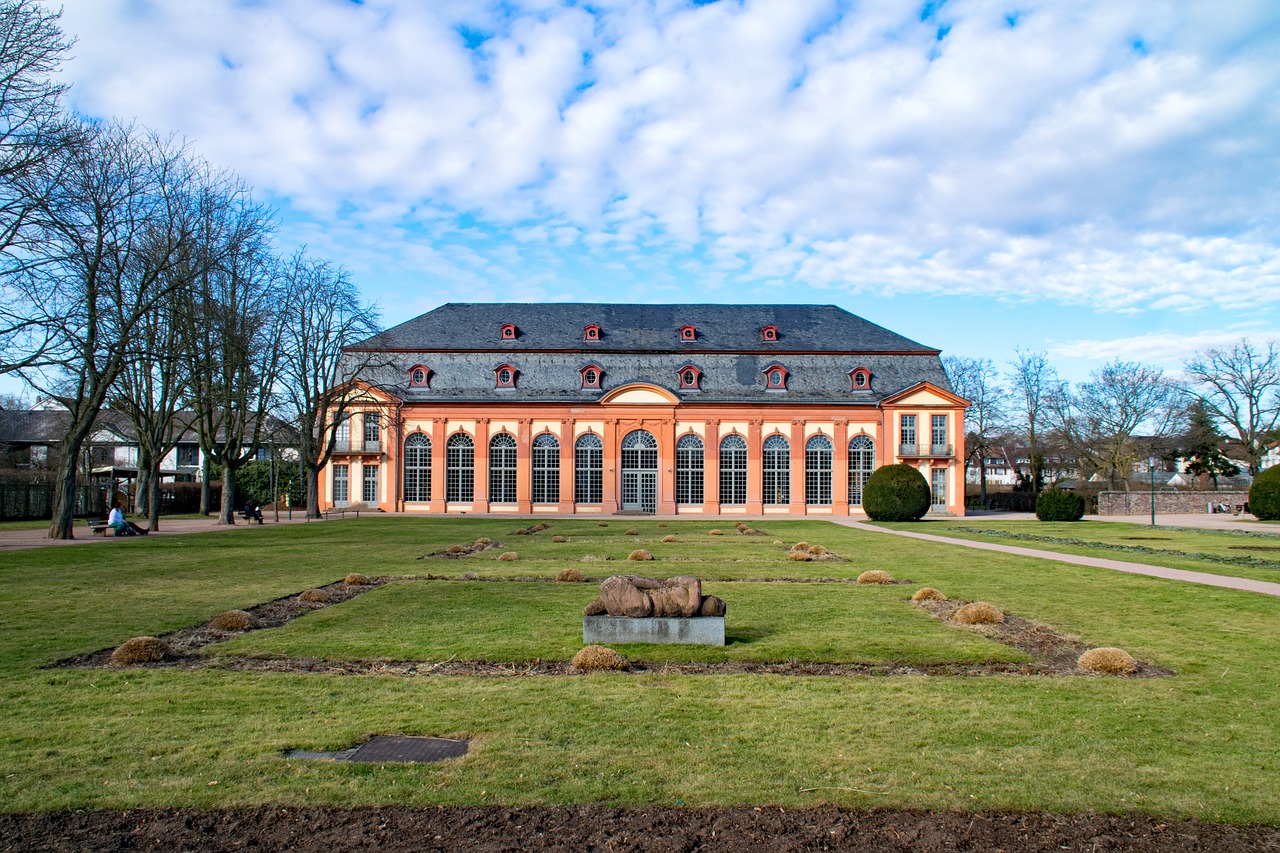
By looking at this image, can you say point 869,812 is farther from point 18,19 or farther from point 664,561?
point 18,19

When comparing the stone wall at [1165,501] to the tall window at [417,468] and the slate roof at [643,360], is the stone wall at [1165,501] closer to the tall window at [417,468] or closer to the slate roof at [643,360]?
the slate roof at [643,360]

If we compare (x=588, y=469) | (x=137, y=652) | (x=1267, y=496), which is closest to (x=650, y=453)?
(x=588, y=469)

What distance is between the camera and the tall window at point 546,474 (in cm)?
5316

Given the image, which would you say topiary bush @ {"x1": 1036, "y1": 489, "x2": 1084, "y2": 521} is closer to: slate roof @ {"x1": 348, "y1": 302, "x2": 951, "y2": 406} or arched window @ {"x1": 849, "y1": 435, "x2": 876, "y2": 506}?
arched window @ {"x1": 849, "y1": 435, "x2": 876, "y2": 506}

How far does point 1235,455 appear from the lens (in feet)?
226

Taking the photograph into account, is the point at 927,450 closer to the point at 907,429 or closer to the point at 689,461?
the point at 907,429

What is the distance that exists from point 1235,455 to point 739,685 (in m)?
75.9

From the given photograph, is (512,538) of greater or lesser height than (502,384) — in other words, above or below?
below

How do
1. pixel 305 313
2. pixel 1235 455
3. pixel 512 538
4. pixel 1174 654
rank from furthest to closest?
pixel 1235 455 → pixel 305 313 → pixel 512 538 → pixel 1174 654

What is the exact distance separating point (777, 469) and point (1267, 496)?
24.4m

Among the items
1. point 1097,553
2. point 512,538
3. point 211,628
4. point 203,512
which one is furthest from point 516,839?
point 203,512

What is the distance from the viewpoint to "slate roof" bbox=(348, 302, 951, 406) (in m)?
53.1

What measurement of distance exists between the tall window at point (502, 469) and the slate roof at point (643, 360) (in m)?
2.65

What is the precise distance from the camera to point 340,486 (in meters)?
53.9
